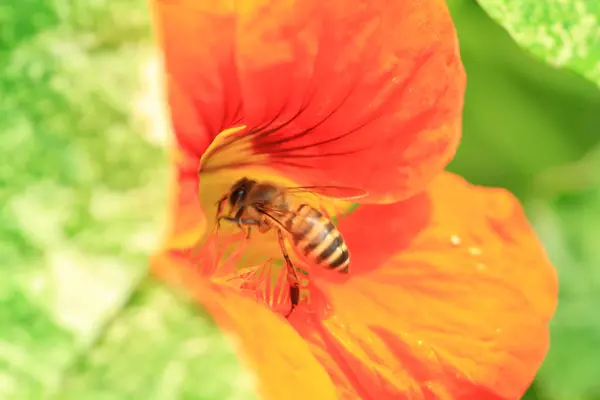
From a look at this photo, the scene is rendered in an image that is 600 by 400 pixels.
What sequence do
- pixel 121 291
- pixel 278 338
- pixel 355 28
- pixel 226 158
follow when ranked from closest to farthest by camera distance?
pixel 121 291
pixel 278 338
pixel 355 28
pixel 226 158

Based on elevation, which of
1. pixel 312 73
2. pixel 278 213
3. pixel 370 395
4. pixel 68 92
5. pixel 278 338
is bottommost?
pixel 370 395

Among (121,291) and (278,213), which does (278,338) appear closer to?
(121,291)

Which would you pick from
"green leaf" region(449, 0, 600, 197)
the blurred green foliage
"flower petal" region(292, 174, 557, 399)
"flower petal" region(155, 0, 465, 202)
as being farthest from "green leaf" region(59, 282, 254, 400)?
"green leaf" region(449, 0, 600, 197)

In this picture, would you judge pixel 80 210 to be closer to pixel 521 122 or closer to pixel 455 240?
pixel 455 240

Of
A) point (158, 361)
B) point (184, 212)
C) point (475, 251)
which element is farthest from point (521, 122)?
point (158, 361)

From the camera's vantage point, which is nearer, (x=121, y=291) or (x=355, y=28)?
(x=121, y=291)

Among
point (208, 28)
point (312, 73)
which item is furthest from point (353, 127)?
point (208, 28)

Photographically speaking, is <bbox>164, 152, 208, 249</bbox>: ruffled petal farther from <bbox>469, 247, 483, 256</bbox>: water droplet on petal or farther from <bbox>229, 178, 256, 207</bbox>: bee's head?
<bbox>469, 247, 483, 256</bbox>: water droplet on petal
